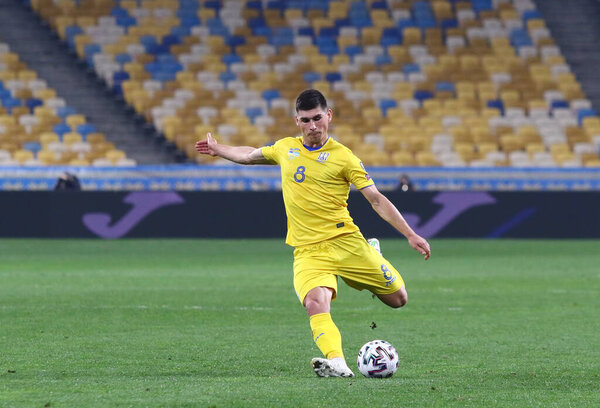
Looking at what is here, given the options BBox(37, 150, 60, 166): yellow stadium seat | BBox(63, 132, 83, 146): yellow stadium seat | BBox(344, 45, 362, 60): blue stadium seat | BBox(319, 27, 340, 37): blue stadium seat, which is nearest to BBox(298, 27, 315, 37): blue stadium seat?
BBox(319, 27, 340, 37): blue stadium seat

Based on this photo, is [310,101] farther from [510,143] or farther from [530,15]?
[530,15]

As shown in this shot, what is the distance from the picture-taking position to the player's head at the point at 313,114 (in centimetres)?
704

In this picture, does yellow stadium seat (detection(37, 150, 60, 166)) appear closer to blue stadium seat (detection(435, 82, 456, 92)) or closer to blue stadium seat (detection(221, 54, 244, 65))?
blue stadium seat (detection(221, 54, 244, 65))

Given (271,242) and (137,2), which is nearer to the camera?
(271,242)

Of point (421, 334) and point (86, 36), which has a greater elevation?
point (86, 36)

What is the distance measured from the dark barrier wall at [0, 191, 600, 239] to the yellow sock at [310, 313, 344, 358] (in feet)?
52.5

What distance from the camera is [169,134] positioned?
28.0 m

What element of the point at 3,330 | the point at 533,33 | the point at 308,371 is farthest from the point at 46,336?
the point at 533,33

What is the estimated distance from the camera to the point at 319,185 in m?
7.33

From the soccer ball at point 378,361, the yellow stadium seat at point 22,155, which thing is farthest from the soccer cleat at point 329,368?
the yellow stadium seat at point 22,155

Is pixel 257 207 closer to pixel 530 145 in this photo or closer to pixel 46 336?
pixel 530 145

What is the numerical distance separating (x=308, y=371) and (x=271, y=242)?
609 inches

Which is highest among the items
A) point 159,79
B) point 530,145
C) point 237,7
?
point 237,7

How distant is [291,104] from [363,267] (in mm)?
22252
